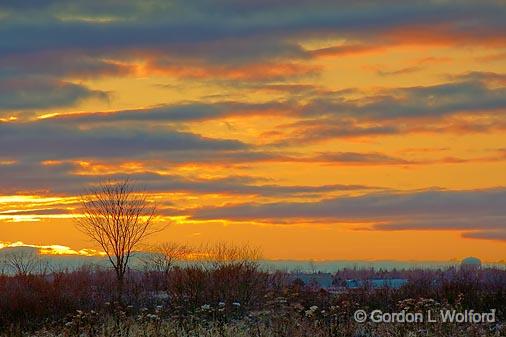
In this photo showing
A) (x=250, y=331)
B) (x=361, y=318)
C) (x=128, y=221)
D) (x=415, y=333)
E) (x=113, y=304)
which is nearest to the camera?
(x=415, y=333)

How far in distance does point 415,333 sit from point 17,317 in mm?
15438

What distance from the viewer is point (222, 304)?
28.1 meters

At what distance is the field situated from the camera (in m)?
26.6

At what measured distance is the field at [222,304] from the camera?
26578 mm

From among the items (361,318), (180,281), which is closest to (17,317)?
(180,281)

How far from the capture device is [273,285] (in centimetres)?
3838

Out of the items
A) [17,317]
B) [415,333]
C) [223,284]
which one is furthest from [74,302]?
[415,333]

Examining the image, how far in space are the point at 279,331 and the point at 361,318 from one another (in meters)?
5.30

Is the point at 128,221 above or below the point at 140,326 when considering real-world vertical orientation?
above

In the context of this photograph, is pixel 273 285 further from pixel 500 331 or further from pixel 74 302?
pixel 500 331

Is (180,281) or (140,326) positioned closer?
(140,326)

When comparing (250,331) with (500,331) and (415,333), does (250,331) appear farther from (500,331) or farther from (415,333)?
(500,331)

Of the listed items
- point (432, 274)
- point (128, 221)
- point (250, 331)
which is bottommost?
point (250, 331)

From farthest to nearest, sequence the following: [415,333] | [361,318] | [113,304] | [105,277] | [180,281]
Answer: [105,277] < [180,281] < [113,304] < [361,318] < [415,333]
